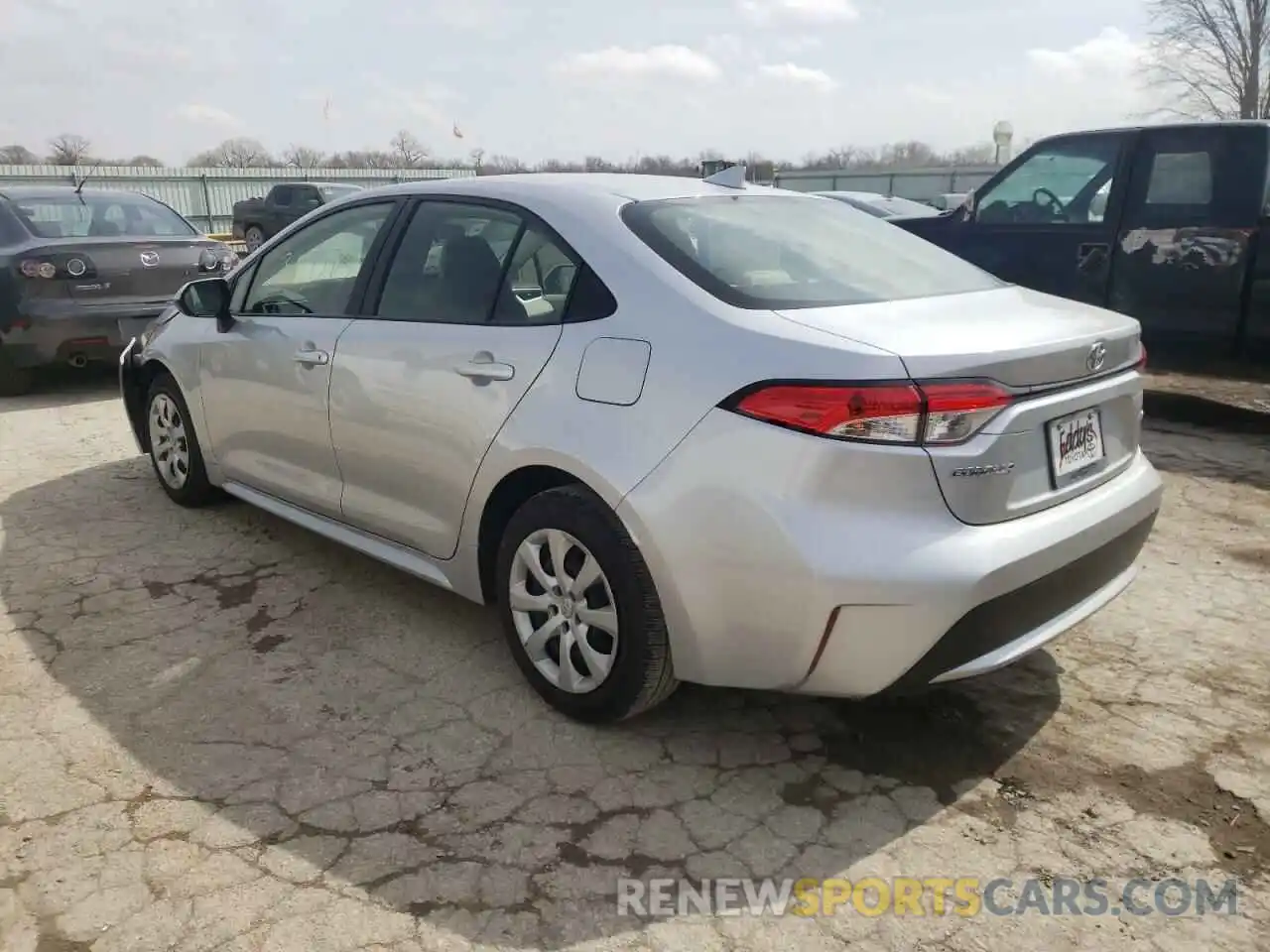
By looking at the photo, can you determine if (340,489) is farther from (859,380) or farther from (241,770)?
(859,380)

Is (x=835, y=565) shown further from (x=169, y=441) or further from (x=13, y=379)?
(x=13, y=379)

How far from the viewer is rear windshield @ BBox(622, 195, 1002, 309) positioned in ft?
8.87

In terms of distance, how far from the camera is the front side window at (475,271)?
9.75 ft

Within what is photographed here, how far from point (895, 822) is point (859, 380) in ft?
3.69

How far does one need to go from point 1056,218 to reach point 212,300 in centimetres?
528

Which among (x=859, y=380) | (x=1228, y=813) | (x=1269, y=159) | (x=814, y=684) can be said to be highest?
(x=1269, y=159)

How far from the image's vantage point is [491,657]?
11.2 feet

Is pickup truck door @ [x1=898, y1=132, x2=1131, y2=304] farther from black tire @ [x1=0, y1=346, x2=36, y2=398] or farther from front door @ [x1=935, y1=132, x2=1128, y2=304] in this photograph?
black tire @ [x1=0, y1=346, x2=36, y2=398]

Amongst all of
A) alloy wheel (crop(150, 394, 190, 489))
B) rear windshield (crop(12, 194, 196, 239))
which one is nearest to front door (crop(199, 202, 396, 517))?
alloy wheel (crop(150, 394, 190, 489))

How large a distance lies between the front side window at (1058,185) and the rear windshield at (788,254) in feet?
12.3

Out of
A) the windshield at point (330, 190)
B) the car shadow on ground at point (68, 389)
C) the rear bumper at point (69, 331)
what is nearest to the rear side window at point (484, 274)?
the rear bumper at point (69, 331)

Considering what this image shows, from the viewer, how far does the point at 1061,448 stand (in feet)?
8.27

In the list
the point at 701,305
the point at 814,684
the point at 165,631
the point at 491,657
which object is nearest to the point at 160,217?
the point at 165,631

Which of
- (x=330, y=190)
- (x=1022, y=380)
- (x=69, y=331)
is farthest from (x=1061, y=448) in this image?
(x=330, y=190)
